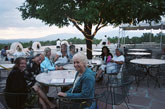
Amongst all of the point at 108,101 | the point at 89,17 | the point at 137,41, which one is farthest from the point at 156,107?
the point at 137,41

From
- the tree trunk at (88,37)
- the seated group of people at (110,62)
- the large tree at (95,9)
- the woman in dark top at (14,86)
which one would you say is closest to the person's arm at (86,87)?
the woman in dark top at (14,86)

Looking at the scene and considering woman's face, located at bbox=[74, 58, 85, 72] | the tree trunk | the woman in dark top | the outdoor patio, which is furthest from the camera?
the tree trunk

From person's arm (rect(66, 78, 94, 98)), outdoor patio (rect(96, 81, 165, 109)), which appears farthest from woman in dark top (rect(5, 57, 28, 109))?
outdoor patio (rect(96, 81, 165, 109))

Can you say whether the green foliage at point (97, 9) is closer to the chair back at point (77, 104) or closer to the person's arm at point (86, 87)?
the person's arm at point (86, 87)

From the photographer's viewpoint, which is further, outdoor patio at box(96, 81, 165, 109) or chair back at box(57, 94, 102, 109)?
outdoor patio at box(96, 81, 165, 109)

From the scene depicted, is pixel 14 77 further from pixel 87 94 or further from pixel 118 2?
pixel 118 2

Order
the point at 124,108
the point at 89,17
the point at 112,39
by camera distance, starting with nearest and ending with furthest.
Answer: the point at 124,108
the point at 89,17
the point at 112,39

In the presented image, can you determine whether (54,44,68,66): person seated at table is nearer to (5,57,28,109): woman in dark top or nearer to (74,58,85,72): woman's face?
(5,57,28,109): woman in dark top

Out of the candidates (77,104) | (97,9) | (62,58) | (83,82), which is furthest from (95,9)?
(77,104)

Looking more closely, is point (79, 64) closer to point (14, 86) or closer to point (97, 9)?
point (14, 86)

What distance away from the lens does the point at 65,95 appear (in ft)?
6.68

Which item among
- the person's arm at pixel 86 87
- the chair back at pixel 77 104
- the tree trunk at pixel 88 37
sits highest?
the tree trunk at pixel 88 37

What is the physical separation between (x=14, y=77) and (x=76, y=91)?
1.07 m

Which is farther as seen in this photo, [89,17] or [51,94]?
[89,17]
